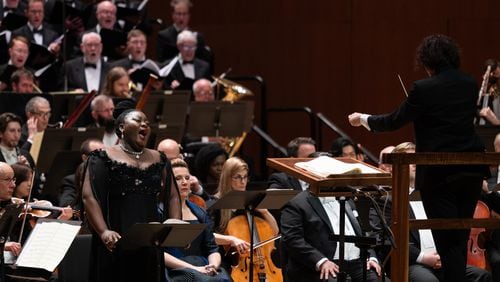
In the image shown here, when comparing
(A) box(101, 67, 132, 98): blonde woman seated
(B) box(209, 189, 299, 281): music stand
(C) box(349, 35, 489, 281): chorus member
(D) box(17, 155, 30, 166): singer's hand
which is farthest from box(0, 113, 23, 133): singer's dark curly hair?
(C) box(349, 35, 489, 281): chorus member

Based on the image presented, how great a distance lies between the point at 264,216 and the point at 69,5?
174 inches

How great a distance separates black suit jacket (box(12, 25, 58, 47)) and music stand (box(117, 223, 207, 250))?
5198mm

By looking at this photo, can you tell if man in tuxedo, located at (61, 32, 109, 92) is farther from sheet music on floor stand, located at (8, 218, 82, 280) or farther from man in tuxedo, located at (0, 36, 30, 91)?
sheet music on floor stand, located at (8, 218, 82, 280)

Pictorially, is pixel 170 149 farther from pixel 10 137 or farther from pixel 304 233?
pixel 304 233

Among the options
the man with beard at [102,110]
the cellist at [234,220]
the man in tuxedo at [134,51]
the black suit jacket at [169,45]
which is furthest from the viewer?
the black suit jacket at [169,45]

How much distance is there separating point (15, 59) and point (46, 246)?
4.24 meters

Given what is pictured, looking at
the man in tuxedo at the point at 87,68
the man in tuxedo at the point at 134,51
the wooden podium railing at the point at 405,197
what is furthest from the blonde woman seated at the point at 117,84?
the wooden podium railing at the point at 405,197

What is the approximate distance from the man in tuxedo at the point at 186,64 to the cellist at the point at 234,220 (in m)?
3.38

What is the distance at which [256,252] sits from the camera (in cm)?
725

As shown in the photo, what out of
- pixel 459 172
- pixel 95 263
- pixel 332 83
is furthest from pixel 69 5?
pixel 459 172

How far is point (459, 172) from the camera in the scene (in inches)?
217

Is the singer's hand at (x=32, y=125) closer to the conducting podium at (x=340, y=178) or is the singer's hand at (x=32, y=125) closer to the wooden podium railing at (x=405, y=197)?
the conducting podium at (x=340, y=178)

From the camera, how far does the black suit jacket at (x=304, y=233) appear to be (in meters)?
6.88

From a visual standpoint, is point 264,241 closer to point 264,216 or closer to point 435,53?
point 264,216
